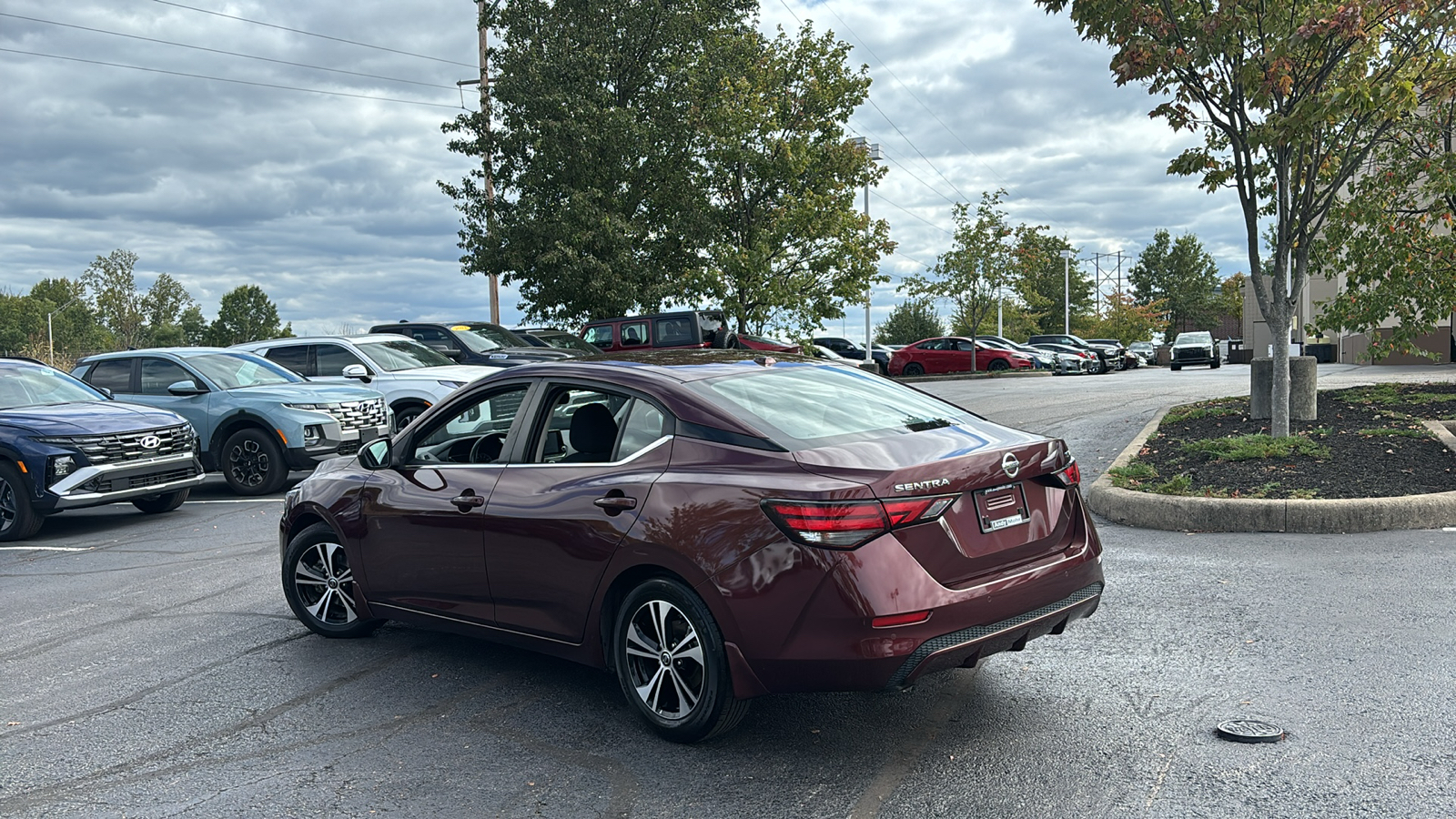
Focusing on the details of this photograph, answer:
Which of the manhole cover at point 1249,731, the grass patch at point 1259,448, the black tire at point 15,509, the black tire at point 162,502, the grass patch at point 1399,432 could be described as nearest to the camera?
the manhole cover at point 1249,731

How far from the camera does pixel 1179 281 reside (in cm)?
10712

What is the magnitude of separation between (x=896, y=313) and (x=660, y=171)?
1807 inches

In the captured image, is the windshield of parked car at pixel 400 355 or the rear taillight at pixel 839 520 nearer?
the rear taillight at pixel 839 520

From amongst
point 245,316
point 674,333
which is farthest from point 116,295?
point 674,333

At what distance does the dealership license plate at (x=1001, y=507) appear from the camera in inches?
157

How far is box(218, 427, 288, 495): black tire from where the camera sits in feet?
39.9

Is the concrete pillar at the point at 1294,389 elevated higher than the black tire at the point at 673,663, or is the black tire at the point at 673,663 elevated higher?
the concrete pillar at the point at 1294,389

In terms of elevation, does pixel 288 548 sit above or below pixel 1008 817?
above

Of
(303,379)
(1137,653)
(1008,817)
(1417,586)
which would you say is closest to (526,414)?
(1008,817)

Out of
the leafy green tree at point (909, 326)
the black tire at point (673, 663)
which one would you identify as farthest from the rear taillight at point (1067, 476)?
the leafy green tree at point (909, 326)

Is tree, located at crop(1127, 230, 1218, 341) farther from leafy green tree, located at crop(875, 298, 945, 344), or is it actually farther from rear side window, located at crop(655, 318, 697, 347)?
rear side window, located at crop(655, 318, 697, 347)

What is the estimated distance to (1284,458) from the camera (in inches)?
381

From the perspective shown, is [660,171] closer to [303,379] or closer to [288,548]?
[303,379]

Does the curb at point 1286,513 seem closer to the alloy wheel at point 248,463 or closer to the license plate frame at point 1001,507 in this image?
the license plate frame at point 1001,507
